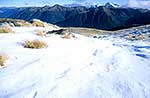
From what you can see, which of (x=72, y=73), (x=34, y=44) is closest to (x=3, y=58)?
(x=34, y=44)

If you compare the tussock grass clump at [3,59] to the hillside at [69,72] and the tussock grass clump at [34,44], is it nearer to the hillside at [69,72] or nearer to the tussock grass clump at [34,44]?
the hillside at [69,72]

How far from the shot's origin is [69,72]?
24.2 feet

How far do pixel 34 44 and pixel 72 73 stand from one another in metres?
2.96

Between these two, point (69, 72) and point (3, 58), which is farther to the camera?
point (3, 58)

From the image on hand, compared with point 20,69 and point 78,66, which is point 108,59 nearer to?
point 78,66

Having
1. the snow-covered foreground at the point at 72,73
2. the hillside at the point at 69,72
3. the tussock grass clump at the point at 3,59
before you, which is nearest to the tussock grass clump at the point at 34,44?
the hillside at the point at 69,72

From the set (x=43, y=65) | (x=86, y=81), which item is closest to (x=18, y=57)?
(x=43, y=65)

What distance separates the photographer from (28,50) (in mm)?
9312

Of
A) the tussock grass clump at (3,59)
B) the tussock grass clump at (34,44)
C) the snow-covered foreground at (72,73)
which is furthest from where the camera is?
the tussock grass clump at (34,44)

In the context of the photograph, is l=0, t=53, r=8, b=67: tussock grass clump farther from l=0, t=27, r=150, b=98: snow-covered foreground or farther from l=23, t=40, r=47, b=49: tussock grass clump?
l=23, t=40, r=47, b=49: tussock grass clump

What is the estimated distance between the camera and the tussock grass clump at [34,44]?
9.75m

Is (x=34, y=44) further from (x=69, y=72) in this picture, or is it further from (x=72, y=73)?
(x=72, y=73)

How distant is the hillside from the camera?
614 cm

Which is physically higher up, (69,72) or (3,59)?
(3,59)
